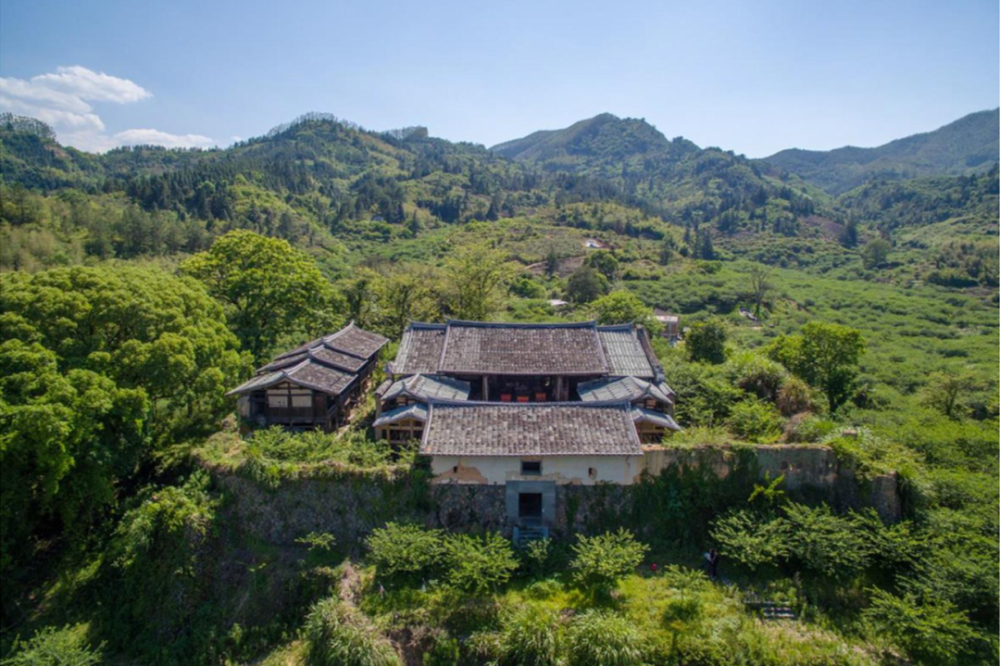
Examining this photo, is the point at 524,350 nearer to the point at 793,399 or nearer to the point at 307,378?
the point at 307,378

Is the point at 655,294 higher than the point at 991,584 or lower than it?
higher

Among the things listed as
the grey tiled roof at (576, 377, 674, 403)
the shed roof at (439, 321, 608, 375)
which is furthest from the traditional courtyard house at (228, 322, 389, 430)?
Answer: the grey tiled roof at (576, 377, 674, 403)

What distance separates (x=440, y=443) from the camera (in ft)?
65.4

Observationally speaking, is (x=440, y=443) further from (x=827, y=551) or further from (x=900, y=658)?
(x=900, y=658)

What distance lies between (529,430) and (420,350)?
949 centimetres

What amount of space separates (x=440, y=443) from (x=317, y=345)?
10.9 metres

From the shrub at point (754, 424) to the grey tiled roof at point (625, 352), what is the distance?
474 centimetres

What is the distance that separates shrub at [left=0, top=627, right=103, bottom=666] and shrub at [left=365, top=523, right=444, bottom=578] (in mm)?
8607

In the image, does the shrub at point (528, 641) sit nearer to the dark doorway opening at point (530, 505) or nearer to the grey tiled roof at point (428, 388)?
the dark doorway opening at point (530, 505)

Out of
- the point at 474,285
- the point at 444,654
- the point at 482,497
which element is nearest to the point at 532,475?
the point at 482,497

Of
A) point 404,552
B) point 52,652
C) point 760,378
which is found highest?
point 760,378

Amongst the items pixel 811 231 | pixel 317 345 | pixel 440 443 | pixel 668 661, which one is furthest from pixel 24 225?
pixel 811 231

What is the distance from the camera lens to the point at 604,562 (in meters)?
17.5

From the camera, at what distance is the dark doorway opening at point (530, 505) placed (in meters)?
20.7
